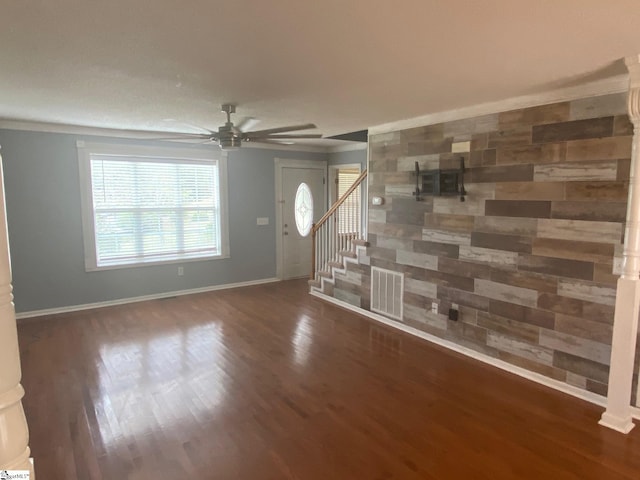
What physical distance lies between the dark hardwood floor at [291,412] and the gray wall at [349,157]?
3.27 meters

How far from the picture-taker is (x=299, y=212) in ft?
23.6

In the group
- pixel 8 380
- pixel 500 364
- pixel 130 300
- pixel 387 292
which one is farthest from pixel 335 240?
pixel 8 380

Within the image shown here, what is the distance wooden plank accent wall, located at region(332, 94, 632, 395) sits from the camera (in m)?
2.91

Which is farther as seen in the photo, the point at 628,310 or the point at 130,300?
the point at 130,300

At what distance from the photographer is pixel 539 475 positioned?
7.27ft

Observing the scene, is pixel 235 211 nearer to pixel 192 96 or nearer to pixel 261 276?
pixel 261 276

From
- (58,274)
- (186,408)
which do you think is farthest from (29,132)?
(186,408)

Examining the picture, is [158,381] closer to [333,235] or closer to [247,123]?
[247,123]

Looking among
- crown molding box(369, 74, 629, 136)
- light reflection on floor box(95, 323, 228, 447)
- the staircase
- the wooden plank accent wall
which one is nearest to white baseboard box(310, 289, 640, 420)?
the wooden plank accent wall

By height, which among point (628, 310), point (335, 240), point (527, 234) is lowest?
point (628, 310)

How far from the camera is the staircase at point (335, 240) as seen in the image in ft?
17.8

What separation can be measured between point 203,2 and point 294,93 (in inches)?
62.7

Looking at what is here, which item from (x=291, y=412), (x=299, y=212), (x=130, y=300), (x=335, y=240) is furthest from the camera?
(x=299, y=212)

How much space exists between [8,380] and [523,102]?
3.79 metres
